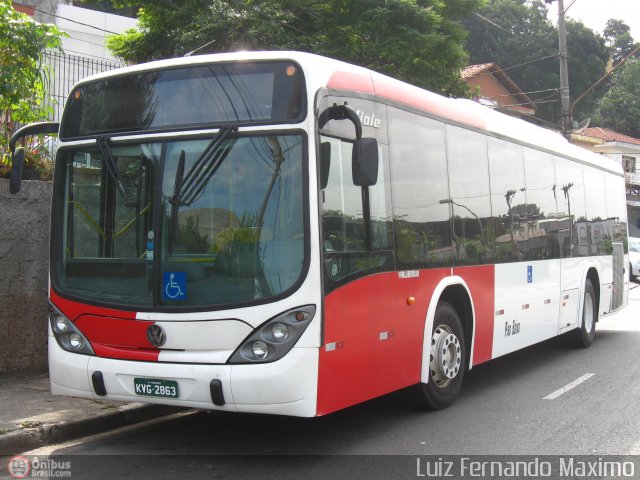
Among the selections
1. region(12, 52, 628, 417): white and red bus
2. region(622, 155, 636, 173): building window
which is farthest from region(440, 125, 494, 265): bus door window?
region(622, 155, 636, 173): building window

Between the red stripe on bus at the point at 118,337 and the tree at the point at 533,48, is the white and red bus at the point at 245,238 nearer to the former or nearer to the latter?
the red stripe on bus at the point at 118,337

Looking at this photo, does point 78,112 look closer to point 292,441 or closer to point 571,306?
point 292,441

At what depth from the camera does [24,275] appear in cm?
861

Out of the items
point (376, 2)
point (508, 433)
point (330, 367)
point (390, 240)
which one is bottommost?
point (508, 433)

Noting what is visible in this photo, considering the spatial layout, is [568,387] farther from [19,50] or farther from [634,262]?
[634,262]

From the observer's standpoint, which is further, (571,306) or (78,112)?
(571,306)

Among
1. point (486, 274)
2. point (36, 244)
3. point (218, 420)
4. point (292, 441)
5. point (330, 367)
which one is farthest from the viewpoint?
point (36, 244)

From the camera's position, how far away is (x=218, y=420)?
279 inches

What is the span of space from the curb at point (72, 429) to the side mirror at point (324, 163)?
3.04 meters

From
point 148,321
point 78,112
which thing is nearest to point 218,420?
point 148,321

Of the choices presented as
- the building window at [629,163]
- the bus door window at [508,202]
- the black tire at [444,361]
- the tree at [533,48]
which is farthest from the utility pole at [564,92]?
the building window at [629,163]

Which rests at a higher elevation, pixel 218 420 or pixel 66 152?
pixel 66 152

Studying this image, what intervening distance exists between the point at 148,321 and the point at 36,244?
3761mm

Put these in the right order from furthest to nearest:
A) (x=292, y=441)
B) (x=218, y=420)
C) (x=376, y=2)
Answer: (x=376, y=2)
(x=218, y=420)
(x=292, y=441)
